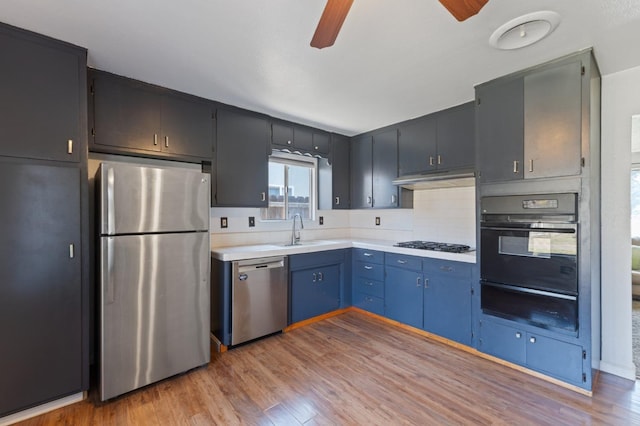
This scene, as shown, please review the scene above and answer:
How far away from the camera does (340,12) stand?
123cm

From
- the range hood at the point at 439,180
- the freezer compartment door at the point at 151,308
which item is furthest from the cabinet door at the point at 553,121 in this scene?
the freezer compartment door at the point at 151,308

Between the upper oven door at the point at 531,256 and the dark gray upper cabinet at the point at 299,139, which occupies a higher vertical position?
the dark gray upper cabinet at the point at 299,139

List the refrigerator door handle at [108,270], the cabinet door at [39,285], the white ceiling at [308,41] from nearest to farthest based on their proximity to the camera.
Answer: the white ceiling at [308,41], the cabinet door at [39,285], the refrigerator door handle at [108,270]

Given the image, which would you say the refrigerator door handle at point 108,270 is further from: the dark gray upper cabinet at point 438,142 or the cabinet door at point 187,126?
the dark gray upper cabinet at point 438,142

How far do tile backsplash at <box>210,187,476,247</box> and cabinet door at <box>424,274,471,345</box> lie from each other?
689 millimetres

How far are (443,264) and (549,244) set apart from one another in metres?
0.88

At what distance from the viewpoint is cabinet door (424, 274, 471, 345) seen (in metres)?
2.70

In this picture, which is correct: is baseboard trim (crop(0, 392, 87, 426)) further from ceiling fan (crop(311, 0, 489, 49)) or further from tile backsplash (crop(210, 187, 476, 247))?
ceiling fan (crop(311, 0, 489, 49))

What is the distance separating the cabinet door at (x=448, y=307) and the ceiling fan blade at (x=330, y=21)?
2371mm

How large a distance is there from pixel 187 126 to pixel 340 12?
6.59 ft

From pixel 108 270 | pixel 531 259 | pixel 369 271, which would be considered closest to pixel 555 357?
pixel 531 259

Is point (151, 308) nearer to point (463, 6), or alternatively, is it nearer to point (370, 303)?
point (370, 303)

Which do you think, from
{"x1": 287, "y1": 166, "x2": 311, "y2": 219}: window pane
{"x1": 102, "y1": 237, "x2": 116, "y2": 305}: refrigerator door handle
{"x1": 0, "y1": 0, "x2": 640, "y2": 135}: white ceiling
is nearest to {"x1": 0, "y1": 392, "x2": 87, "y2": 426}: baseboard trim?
{"x1": 102, "y1": 237, "x2": 116, "y2": 305}: refrigerator door handle

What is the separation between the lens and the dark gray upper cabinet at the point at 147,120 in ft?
7.55
